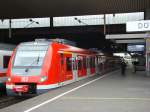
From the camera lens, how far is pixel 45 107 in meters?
10.7

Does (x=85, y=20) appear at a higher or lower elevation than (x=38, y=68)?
higher

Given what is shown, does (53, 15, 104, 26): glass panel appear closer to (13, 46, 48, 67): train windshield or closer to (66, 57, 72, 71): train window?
(66, 57, 72, 71): train window

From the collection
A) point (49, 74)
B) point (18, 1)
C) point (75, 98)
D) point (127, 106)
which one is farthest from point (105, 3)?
point (127, 106)

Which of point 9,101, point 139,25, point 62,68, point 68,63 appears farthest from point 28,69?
point 139,25

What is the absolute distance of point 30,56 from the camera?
16250mm

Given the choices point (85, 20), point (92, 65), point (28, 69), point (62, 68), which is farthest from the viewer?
point (85, 20)

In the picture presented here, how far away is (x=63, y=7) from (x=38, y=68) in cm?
1595

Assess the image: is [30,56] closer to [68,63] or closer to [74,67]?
[68,63]

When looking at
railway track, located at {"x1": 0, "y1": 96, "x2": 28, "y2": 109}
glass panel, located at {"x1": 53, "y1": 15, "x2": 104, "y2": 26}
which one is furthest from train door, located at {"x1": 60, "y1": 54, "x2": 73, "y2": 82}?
glass panel, located at {"x1": 53, "y1": 15, "x2": 104, "y2": 26}

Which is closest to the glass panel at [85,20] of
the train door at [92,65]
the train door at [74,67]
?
the train door at [92,65]

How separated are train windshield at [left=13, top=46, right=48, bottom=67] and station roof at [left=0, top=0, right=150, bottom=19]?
1201cm

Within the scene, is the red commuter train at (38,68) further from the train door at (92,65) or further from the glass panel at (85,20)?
the glass panel at (85,20)

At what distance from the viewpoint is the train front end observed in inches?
588

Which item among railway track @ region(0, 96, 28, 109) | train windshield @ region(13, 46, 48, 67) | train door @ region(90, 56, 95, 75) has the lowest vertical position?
railway track @ region(0, 96, 28, 109)
